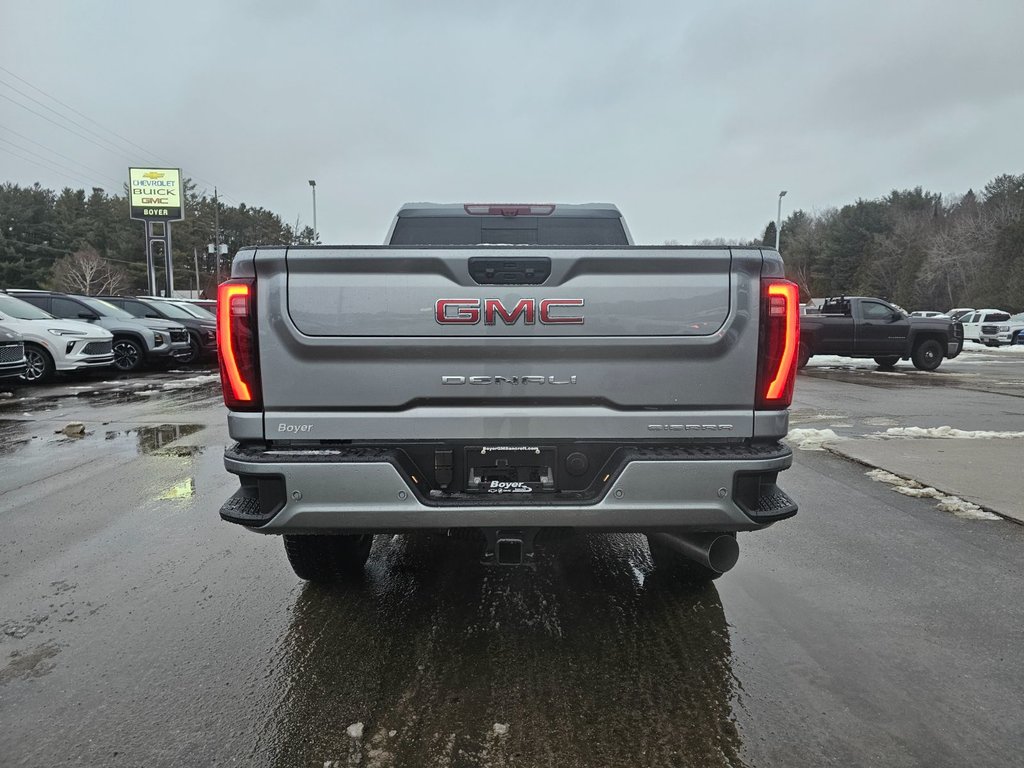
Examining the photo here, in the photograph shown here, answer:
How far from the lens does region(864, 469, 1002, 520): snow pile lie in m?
4.96

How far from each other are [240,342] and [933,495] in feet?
17.6

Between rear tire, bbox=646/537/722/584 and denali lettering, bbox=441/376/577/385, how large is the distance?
133 cm

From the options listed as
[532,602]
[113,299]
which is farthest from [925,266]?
[532,602]

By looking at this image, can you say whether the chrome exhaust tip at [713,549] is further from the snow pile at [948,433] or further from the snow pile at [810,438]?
the snow pile at [948,433]

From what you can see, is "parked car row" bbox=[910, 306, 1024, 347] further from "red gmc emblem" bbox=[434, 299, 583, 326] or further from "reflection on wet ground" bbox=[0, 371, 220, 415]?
"red gmc emblem" bbox=[434, 299, 583, 326]

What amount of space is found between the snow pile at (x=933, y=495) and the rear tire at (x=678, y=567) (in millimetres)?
2541

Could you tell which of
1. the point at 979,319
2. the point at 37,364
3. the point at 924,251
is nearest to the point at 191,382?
the point at 37,364

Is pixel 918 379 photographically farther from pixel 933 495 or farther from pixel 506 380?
pixel 506 380

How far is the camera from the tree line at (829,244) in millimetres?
54406

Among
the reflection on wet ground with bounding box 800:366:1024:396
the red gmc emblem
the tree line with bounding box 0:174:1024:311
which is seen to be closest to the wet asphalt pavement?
the red gmc emblem

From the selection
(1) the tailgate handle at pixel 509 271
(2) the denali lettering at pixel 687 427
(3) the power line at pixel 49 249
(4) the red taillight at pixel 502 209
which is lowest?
(2) the denali lettering at pixel 687 427

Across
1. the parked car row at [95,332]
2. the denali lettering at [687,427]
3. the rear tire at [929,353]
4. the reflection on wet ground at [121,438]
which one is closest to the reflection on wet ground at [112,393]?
the parked car row at [95,332]

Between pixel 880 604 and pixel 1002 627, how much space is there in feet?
1.70

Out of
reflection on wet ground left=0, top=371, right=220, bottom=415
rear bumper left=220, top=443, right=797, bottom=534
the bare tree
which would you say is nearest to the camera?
rear bumper left=220, top=443, right=797, bottom=534
